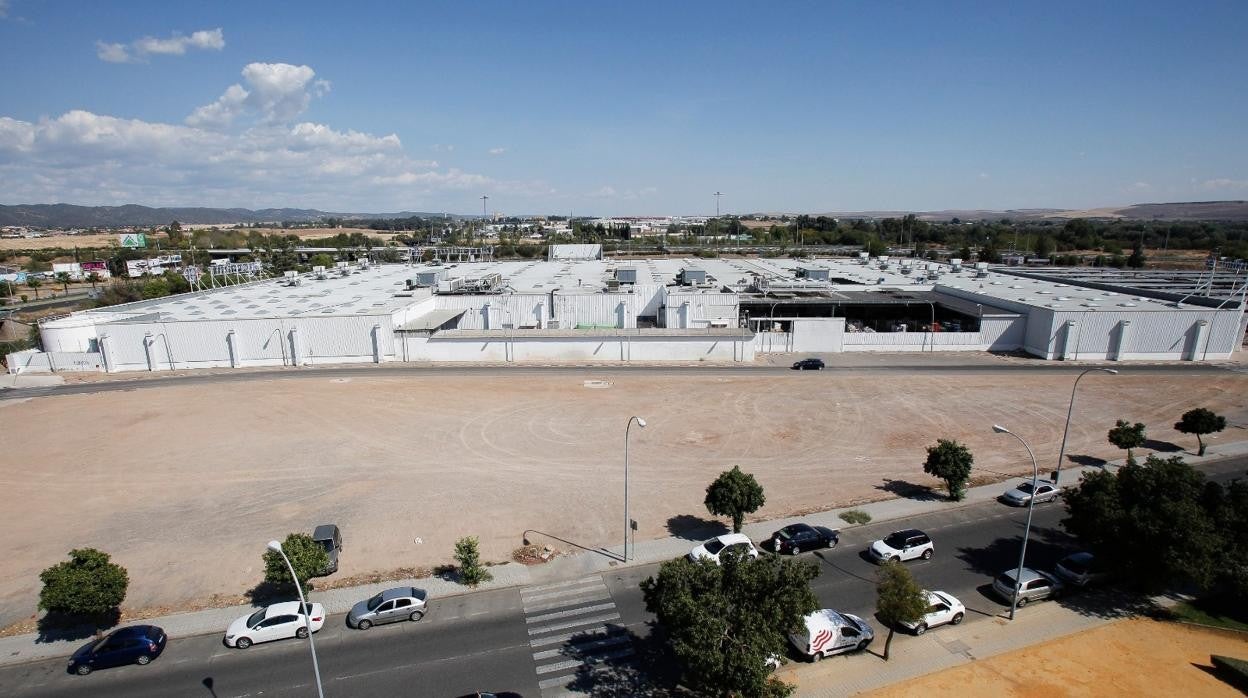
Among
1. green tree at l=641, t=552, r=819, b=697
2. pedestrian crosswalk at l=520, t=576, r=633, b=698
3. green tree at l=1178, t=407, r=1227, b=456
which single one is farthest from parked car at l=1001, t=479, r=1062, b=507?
pedestrian crosswalk at l=520, t=576, r=633, b=698

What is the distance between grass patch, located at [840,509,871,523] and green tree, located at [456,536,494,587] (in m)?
14.5

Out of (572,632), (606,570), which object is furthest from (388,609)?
(606,570)

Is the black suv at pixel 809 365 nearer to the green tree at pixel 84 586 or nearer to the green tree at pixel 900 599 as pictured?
the green tree at pixel 900 599

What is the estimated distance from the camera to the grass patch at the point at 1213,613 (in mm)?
18438

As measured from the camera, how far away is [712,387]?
4300cm

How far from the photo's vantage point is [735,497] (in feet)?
73.4

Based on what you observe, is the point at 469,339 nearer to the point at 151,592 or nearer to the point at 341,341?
the point at 341,341

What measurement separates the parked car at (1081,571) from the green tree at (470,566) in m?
20.0

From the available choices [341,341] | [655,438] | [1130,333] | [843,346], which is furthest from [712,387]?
[1130,333]

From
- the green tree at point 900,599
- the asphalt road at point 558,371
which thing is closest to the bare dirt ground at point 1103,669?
the green tree at point 900,599

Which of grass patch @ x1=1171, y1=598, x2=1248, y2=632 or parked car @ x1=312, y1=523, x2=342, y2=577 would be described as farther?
parked car @ x1=312, y1=523, x2=342, y2=577

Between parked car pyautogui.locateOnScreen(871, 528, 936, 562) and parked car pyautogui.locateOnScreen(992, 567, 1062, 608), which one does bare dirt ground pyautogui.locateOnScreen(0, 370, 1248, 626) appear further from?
parked car pyautogui.locateOnScreen(992, 567, 1062, 608)

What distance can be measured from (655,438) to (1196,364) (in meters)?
49.0

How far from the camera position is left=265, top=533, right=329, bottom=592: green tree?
18469mm
